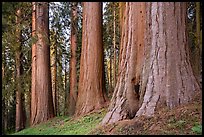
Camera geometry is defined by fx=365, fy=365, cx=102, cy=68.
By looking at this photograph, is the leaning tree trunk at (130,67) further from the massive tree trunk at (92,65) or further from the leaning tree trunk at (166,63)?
the massive tree trunk at (92,65)

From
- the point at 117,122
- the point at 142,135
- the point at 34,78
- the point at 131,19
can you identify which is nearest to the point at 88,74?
the point at 34,78

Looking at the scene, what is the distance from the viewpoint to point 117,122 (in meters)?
7.45

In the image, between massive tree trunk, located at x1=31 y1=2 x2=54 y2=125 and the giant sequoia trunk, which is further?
massive tree trunk, located at x1=31 y1=2 x2=54 y2=125

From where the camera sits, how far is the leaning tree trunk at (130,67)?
308 inches

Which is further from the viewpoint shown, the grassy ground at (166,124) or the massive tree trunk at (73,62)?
the massive tree trunk at (73,62)

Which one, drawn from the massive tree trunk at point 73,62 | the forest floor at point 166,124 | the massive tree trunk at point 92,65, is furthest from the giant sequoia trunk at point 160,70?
the massive tree trunk at point 73,62

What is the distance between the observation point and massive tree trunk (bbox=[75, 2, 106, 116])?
13.1 m

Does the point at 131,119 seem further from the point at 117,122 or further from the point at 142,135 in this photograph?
the point at 142,135

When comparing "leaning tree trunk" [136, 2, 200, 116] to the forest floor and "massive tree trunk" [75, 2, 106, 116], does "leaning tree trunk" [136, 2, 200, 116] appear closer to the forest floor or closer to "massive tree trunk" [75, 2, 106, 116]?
the forest floor

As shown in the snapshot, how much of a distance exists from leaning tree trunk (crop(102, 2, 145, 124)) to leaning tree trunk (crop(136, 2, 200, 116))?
39 centimetres

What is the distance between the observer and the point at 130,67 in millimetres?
8180

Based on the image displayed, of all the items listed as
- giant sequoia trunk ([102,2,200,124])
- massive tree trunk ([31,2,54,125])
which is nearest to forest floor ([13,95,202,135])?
giant sequoia trunk ([102,2,200,124])

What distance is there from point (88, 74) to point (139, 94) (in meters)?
5.50

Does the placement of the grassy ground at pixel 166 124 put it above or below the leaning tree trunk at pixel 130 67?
below
